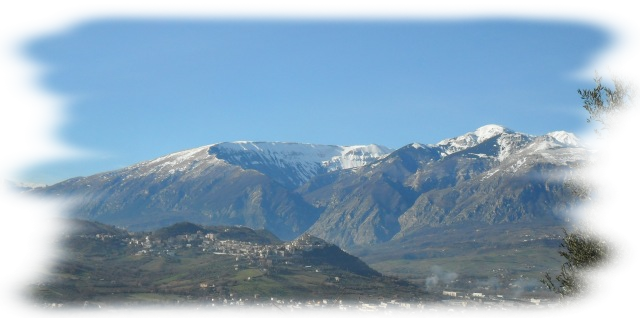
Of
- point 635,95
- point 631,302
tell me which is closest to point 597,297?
point 631,302

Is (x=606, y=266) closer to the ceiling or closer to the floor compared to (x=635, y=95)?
closer to the floor

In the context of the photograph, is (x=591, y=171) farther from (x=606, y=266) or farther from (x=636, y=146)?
(x=606, y=266)

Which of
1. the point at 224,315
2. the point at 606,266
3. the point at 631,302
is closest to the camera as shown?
the point at 631,302

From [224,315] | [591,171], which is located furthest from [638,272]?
[224,315]

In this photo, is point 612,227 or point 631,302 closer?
point 631,302

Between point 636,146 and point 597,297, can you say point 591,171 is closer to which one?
point 636,146

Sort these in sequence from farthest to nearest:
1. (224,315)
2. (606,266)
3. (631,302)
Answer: (224,315)
(606,266)
(631,302)

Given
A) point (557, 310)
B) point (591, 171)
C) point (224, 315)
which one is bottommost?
point (224, 315)
